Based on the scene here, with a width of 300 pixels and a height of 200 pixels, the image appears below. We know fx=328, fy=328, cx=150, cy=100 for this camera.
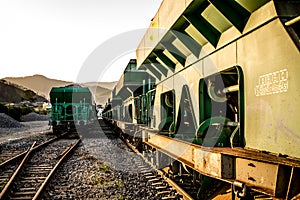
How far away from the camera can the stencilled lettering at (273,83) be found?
8.78 feet

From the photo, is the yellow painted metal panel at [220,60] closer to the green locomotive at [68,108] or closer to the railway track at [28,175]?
the railway track at [28,175]

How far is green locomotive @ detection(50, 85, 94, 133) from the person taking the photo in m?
21.8

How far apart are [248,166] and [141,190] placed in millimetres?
4310

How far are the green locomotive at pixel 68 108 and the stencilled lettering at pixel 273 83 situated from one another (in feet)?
65.2

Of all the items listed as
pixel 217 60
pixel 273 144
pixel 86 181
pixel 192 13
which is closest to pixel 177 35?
pixel 192 13

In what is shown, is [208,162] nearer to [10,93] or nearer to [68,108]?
[68,108]

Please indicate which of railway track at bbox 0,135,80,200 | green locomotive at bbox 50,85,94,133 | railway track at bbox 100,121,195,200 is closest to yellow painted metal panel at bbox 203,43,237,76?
railway track at bbox 100,121,195,200

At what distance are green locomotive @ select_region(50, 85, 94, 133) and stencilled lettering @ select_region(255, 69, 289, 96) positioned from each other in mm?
19881

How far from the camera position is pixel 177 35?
194 inches

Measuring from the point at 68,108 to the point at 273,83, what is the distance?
21.0 m

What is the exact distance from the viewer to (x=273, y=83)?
2848mm

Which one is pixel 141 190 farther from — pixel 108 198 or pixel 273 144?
pixel 273 144

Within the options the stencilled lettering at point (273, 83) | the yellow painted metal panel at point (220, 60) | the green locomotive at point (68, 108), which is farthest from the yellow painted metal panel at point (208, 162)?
the green locomotive at point (68, 108)

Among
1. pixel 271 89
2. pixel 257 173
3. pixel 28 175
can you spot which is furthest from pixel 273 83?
pixel 28 175
